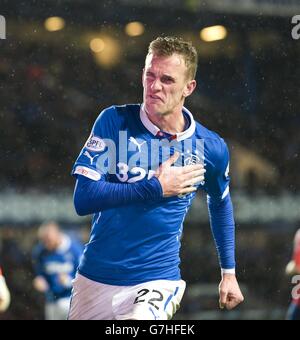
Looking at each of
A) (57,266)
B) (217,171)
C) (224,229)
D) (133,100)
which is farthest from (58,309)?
(217,171)

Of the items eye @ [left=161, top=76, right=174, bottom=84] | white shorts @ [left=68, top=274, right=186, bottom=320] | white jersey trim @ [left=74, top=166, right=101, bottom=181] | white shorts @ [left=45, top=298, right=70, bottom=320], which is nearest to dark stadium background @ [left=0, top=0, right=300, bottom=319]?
white shorts @ [left=45, top=298, right=70, bottom=320]

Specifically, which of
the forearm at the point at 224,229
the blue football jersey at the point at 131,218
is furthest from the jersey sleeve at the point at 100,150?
the forearm at the point at 224,229

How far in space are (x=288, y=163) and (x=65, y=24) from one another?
3.03 meters

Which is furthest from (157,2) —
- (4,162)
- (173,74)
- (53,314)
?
(173,74)

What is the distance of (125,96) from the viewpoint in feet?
31.9

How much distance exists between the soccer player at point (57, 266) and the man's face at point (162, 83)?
4.22 m

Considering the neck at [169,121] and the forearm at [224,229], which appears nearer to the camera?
the neck at [169,121]

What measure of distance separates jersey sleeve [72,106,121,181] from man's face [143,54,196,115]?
0.21 m

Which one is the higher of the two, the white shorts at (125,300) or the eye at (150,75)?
the eye at (150,75)

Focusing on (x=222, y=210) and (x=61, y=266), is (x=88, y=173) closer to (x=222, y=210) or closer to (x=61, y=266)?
(x=222, y=210)

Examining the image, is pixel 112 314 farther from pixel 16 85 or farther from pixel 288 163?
pixel 288 163

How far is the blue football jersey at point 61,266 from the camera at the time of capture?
856cm

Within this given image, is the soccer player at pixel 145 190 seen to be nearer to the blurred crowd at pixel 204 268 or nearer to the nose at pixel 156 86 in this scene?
the nose at pixel 156 86

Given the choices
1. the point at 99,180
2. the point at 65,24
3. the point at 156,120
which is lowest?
the point at 99,180
